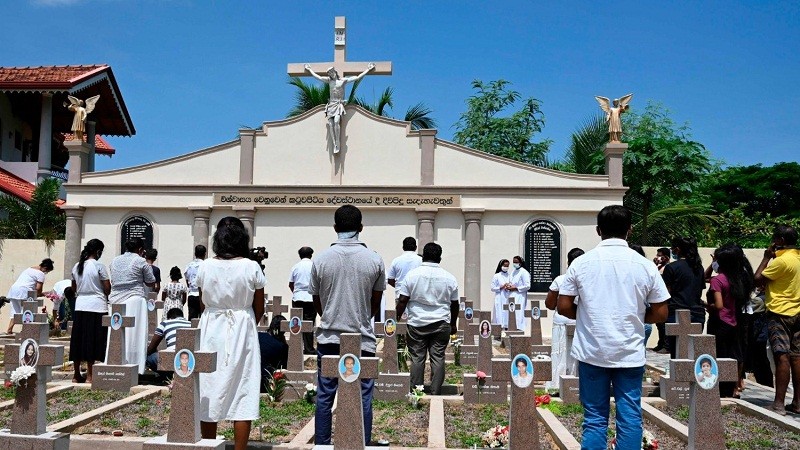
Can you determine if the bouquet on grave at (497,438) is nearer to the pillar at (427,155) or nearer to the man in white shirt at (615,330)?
the man in white shirt at (615,330)

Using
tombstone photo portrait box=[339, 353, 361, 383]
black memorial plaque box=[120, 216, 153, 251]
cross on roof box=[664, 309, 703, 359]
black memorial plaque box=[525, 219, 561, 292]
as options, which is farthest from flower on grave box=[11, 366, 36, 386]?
black memorial plaque box=[525, 219, 561, 292]

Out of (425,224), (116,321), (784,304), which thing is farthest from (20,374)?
(425,224)

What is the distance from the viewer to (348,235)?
5.02m

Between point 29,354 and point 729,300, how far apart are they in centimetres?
670

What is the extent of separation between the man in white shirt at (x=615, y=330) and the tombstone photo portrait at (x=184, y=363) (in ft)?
7.68

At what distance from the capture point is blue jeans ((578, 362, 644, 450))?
3.97m

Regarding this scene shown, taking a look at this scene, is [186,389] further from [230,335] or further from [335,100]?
[335,100]

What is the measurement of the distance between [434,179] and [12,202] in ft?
37.4

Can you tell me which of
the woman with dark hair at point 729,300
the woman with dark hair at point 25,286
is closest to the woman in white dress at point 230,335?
the woman with dark hair at point 729,300

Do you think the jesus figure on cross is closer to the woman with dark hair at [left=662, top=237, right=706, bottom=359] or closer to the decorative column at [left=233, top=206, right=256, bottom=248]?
the decorative column at [left=233, top=206, right=256, bottom=248]

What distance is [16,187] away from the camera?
67.6 feet

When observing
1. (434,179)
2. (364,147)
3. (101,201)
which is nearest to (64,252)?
(101,201)

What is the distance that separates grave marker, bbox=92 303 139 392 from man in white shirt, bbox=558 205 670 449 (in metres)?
5.63

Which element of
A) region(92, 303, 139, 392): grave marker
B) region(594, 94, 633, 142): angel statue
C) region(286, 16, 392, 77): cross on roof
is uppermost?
region(286, 16, 392, 77): cross on roof
